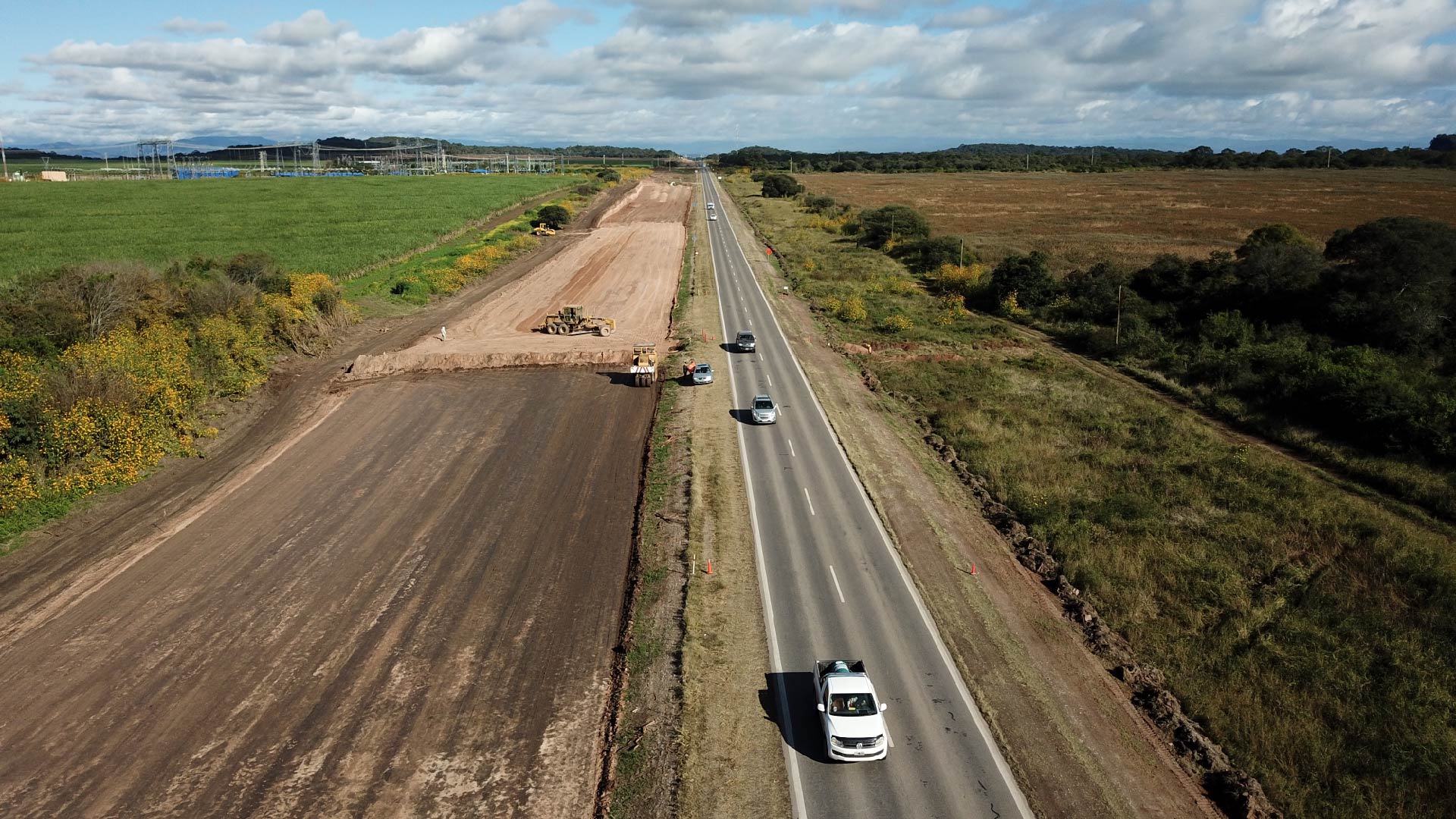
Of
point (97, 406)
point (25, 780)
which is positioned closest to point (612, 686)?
point (25, 780)

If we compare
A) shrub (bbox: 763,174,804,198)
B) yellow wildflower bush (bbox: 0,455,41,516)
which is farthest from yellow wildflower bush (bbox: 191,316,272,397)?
shrub (bbox: 763,174,804,198)

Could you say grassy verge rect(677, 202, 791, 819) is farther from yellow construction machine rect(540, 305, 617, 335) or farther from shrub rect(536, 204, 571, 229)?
shrub rect(536, 204, 571, 229)

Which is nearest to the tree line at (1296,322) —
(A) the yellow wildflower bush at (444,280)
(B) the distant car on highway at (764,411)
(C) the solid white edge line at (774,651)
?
(B) the distant car on highway at (764,411)

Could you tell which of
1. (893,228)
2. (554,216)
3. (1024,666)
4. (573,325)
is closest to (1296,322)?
(1024,666)

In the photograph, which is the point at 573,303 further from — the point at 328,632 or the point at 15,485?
the point at 328,632

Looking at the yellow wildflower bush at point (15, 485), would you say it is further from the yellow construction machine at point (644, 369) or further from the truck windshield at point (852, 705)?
the truck windshield at point (852, 705)

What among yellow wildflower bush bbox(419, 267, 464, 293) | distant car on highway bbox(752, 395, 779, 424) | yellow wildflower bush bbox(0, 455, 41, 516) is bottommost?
yellow wildflower bush bbox(0, 455, 41, 516)

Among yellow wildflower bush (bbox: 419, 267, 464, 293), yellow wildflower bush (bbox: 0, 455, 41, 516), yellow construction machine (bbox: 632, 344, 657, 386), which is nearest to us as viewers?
yellow wildflower bush (bbox: 0, 455, 41, 516)

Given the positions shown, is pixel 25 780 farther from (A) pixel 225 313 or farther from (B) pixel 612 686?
(A) pixel 225 313
